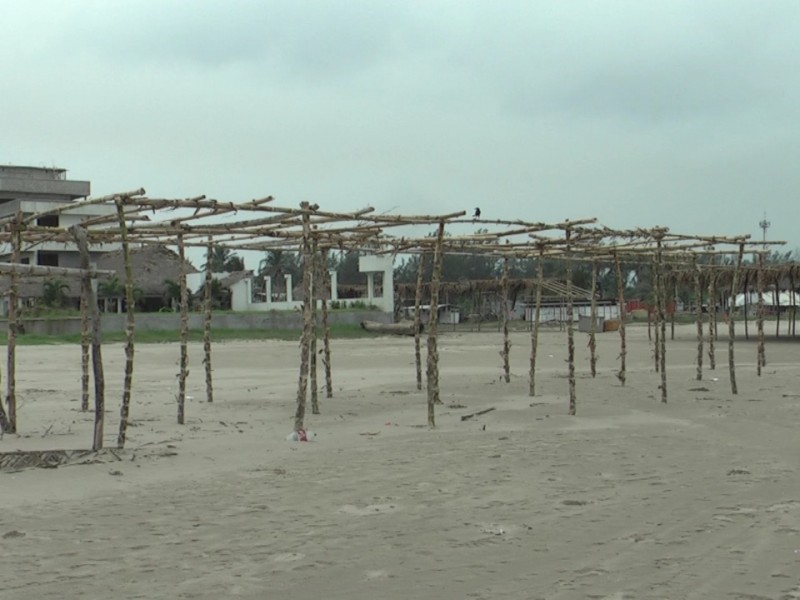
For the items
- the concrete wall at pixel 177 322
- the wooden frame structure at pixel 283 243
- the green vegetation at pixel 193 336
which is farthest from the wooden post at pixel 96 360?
the concrete wall at pixel 177 322

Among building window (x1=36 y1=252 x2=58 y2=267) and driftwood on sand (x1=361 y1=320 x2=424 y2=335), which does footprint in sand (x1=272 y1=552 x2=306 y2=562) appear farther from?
building window (x1=36 y1=252 x2=58 y2=267)

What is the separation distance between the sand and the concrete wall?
20.2 meters

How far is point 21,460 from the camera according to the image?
772 centimetres

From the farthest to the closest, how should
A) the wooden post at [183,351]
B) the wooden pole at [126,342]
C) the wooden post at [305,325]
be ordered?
1. the wooden post at [183,351]
2. the wooden post at [305,325]
3. the wooden pole at [126,342]

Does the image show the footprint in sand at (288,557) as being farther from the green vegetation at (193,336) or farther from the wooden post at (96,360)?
the green vegetation at (193,336)

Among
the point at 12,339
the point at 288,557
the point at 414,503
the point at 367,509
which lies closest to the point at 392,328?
the point at 12,339

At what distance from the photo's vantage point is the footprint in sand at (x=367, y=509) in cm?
638

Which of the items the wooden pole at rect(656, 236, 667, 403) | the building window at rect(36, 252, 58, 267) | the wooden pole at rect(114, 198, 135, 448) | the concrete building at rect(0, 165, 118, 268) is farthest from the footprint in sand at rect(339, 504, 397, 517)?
the building window at rect(36, 252, 58, 267)

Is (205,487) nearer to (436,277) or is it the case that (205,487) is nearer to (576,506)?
(576,506)

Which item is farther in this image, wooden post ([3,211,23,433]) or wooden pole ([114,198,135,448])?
wooden post ([3,211,23,433])

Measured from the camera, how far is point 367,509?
6.50 meters

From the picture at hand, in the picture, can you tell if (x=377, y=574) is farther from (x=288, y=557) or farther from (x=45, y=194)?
(x=45, y=194)

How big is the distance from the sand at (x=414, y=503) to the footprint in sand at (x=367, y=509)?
27 mm

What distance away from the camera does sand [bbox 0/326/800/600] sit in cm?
492
